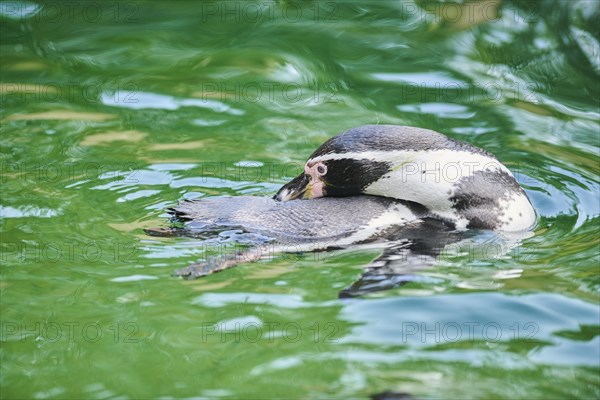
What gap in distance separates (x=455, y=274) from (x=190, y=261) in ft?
3.75

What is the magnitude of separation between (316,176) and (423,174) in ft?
1.69

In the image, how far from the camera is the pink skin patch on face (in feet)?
15.3

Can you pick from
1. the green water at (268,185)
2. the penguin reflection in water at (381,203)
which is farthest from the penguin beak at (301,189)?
the green water at (268,185)

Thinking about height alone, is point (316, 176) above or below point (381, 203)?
above

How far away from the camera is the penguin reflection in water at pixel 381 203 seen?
439cm

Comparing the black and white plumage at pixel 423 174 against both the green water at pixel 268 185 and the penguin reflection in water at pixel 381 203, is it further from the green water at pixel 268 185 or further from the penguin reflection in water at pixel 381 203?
the green water at pixel 268 185

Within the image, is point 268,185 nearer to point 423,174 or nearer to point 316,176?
point 316,176

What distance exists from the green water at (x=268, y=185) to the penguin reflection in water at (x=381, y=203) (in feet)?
0.42

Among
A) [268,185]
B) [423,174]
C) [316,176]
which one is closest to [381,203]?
[423,174]

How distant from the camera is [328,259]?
430cm

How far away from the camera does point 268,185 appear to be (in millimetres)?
5332

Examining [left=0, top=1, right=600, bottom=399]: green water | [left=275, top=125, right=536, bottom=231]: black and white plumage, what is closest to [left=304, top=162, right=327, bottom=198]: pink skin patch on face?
[left=275, top=125, right=536, bottom=231]: black and white plumage

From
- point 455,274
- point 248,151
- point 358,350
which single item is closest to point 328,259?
point 455,274

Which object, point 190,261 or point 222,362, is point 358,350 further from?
point 190,261
